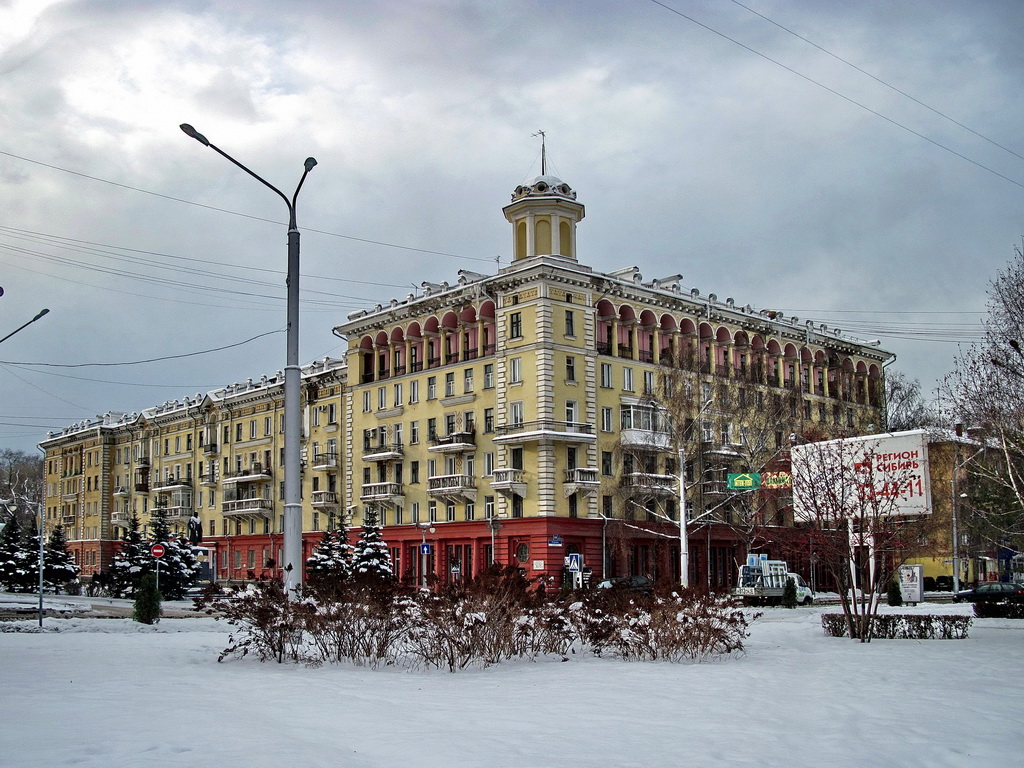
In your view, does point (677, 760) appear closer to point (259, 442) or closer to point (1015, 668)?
point (1015, 668)

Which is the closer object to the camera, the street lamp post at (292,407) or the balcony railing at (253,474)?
the street lamp post at (292,407)

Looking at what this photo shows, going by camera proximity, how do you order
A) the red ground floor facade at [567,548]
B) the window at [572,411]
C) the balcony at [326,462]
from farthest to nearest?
the balcony at [326,462]
the window at [572,411]
the red ground floor facade at [567,548]

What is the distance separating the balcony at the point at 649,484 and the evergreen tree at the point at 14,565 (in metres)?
31.7

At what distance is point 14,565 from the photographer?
2189 inches

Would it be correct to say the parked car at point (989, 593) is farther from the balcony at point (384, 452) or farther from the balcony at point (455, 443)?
the balcony at point (384, 452)

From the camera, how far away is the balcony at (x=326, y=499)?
7112cm

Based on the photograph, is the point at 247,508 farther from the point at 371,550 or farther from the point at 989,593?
the point at 989,593

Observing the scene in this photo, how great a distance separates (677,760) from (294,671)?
26.5 feet

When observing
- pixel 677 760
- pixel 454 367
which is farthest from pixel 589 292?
pixel 677 760

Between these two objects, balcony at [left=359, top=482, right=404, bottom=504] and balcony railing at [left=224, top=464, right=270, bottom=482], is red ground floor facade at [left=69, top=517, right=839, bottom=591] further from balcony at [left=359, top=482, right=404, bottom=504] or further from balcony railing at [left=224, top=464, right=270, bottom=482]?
balcony railing at [left=224, top=464, right=270, bottom=482]

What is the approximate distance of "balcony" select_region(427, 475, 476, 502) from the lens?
193 ft

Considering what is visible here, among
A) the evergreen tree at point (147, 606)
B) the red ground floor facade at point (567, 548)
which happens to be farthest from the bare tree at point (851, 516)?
the red ground floor facade at point (567, 548)

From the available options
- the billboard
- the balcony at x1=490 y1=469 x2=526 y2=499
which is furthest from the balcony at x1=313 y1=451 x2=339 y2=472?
the billboard

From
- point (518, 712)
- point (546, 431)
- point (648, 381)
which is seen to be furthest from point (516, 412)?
point (518, 712)
